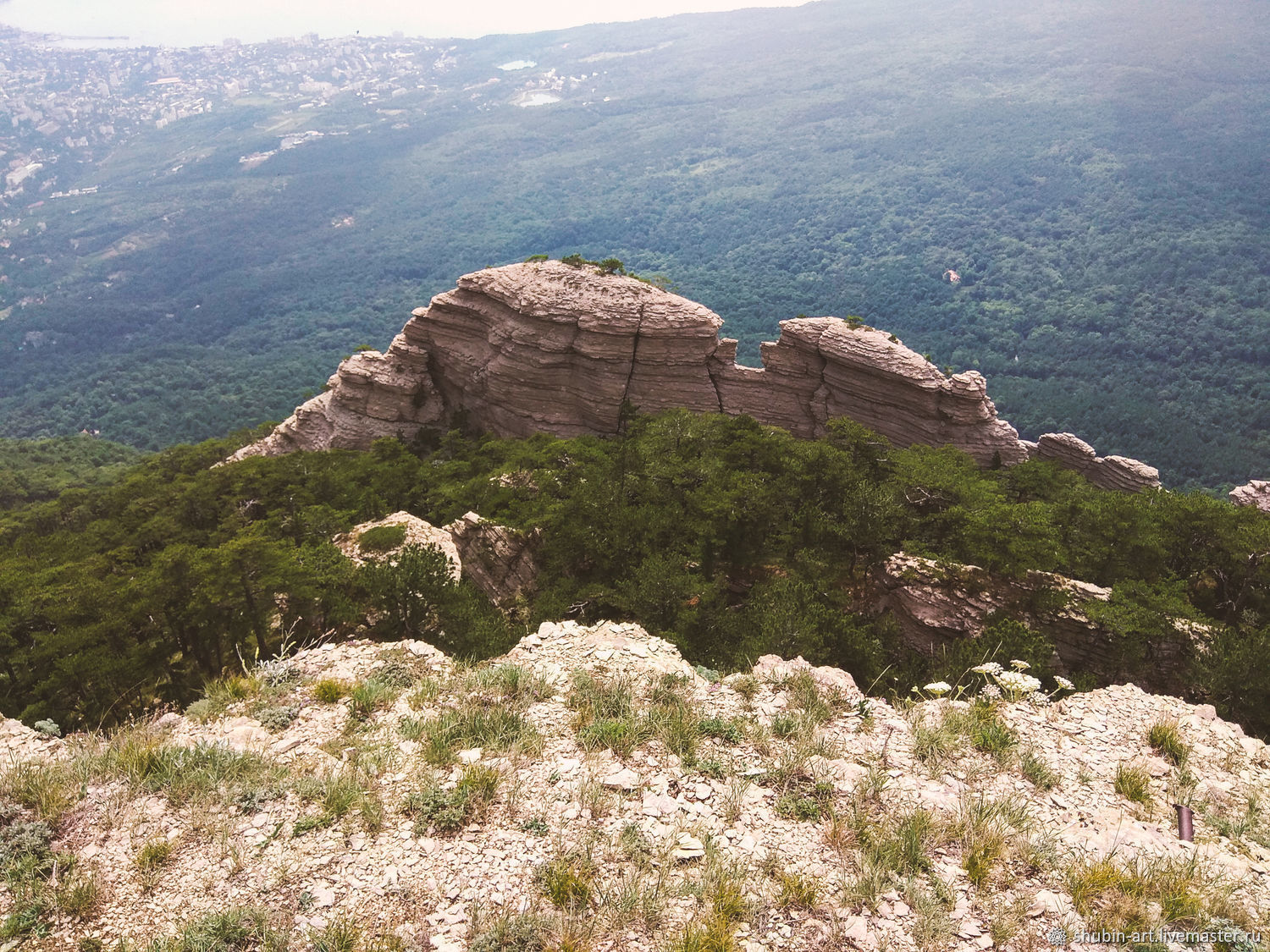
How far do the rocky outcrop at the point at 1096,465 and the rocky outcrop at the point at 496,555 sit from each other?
34.1 metres

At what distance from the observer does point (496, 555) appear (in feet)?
92.2

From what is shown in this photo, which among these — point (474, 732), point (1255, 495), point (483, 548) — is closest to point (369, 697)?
point (474, 732)

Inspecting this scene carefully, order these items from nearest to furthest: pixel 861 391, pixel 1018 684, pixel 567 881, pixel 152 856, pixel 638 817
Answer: pixel 567 881, pixel 152 856, pixel 638 817, pixel 1018 684, pixel 861 391

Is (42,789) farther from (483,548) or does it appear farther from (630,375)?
(630,375)

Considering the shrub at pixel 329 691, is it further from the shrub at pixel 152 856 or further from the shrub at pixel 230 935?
the shrub at pixel 230 935

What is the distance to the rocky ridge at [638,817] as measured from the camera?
721 centimetres

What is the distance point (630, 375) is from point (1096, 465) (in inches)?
1191

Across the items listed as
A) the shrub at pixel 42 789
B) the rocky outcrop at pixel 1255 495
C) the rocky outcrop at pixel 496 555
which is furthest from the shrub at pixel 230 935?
the rocky outcrop at pixel 1255 495

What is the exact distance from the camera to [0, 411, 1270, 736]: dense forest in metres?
19.0

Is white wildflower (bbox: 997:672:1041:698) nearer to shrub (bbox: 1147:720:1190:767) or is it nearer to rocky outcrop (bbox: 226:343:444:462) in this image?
shrub (bbox: 1147:720:1190:767)

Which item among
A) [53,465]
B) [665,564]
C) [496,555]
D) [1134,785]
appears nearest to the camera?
[1134,785]

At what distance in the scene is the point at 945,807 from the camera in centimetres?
889

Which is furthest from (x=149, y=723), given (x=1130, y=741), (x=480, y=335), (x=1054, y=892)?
(x=480, y=335)

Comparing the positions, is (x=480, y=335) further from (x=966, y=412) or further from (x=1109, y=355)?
(x=1109, y=355)
